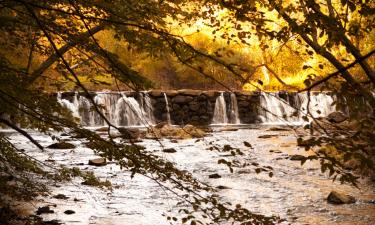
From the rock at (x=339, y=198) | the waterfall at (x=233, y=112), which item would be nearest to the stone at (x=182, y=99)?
the waterfall at (x=233, y=112)

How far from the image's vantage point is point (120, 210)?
7.38 m

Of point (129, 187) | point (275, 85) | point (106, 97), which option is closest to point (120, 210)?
point (129, 187)

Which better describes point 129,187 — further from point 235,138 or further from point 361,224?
point 235,138

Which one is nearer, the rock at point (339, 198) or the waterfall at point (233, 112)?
the rock at point (339, 198)

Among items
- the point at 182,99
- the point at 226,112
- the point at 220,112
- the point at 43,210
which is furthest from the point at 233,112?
the point at 43,210

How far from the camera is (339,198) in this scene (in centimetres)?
796

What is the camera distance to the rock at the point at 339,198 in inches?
312

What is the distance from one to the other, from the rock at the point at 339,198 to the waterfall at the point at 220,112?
610 inches

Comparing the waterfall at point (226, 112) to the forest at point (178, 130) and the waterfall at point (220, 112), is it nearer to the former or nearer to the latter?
the waterfall at point (220, 112)

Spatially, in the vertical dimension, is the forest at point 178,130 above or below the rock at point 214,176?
above

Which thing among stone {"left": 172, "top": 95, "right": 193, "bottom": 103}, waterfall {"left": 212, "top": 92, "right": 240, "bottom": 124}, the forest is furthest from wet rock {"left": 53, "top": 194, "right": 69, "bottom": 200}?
waterfall {"left": 212, "top": 92, "right": 240, "bottom": 124}

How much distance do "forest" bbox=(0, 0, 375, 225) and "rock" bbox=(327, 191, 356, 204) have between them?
0.03 m

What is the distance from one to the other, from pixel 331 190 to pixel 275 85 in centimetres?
2222

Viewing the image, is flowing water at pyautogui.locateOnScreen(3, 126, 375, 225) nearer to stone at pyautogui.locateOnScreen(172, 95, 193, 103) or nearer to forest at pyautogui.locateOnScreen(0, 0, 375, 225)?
forest at pyautogui.locateOnScreen(0, 0, 375, 225)
